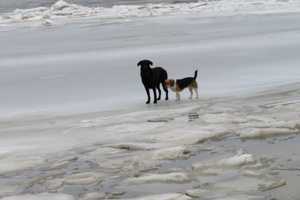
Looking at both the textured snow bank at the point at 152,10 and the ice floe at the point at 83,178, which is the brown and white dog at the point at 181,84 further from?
the textured snow bank at the point at 152,10

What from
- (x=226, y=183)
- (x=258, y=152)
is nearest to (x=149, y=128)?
(x=258, y=152)


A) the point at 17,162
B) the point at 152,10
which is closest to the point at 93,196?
the point at 17,162

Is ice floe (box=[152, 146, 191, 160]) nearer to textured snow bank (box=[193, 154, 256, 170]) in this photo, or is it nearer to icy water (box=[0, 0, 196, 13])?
textured snow bank (box=[193, 154, 256, 170])

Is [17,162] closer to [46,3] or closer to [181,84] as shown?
[181,84]

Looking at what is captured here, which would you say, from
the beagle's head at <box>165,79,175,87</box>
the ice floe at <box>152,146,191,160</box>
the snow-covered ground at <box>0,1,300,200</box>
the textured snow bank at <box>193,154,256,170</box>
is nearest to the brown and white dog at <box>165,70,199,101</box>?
the beagle's head at <box>165,79,175,87</box>

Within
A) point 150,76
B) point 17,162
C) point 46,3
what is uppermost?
point 46,3

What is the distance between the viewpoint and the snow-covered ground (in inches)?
224

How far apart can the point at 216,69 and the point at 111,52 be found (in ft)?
15.2

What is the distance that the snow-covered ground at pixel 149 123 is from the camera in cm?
568

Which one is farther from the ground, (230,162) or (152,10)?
(152,10)

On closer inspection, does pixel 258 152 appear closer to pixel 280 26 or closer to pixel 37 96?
pixel 37 96

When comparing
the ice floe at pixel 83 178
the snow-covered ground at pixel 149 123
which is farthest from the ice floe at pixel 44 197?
the ice floe at pixel 83 178

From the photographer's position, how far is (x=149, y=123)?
8508 millimetres

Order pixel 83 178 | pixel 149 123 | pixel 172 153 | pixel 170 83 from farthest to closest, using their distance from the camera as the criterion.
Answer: pixel 170 83 → pixel 149 123 → pixel 172 153 → pixel 83 178
